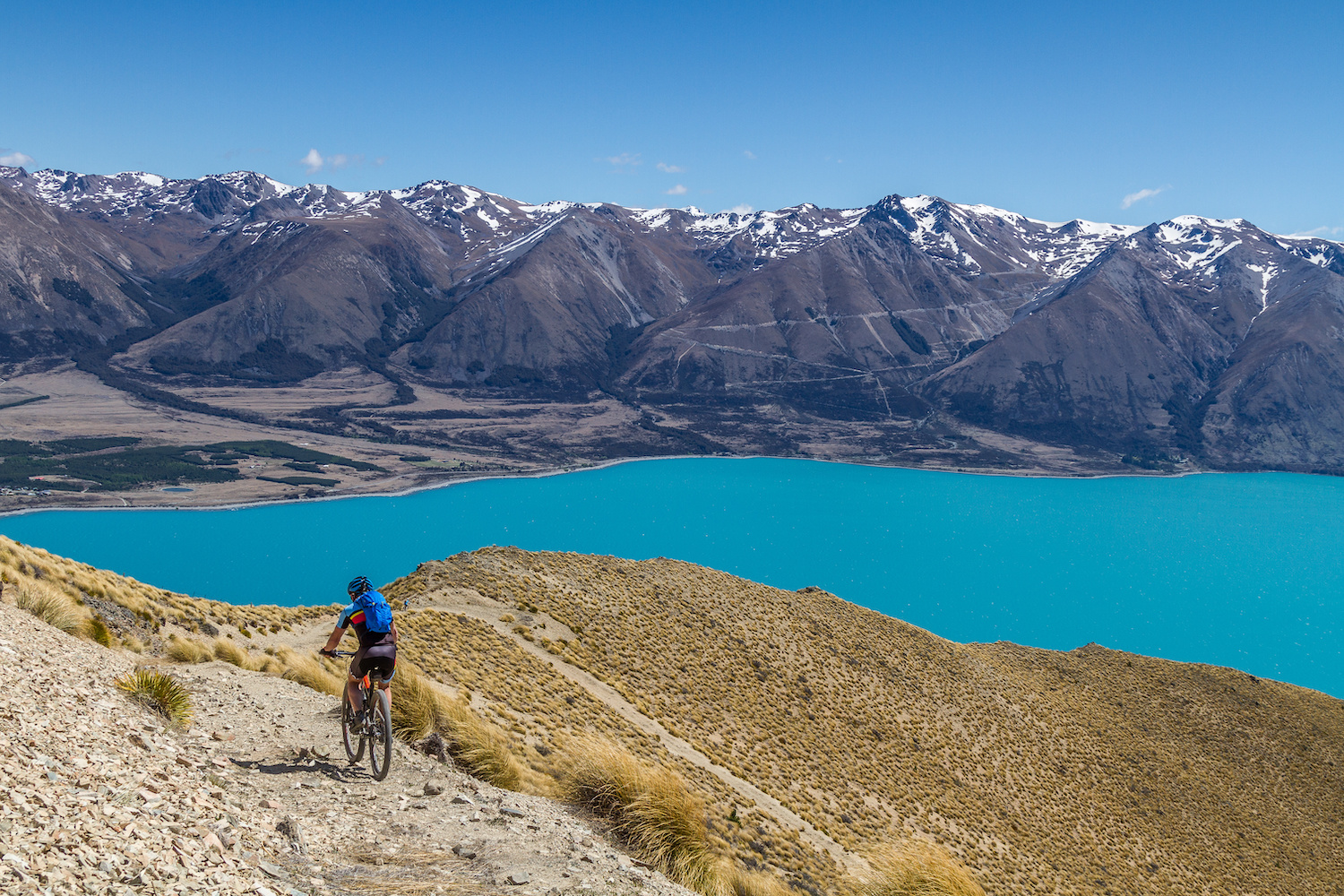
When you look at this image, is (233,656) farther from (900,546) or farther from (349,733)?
(900,546)

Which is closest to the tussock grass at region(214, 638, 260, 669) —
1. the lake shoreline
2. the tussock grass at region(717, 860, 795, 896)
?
the tussock grass at region(717, 860, 795, 896)

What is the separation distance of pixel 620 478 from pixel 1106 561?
8637 cm

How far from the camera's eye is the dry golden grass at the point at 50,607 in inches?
468

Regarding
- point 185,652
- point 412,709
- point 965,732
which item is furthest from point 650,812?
point 965,732

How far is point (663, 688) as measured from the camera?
2564cm

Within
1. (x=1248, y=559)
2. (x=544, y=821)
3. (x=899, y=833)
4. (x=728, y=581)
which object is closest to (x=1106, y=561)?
(x=1248, y=559)

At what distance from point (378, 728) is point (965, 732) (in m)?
29.4

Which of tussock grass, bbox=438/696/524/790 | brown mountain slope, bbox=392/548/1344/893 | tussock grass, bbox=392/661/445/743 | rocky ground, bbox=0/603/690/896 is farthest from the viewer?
brown mountain slope, bbox=392/548/1344/893

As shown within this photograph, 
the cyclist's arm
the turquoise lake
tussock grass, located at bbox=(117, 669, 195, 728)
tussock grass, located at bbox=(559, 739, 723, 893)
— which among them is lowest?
the turquoise lake

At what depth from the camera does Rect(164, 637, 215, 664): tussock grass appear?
42.5 feet

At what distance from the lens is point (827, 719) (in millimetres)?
28797

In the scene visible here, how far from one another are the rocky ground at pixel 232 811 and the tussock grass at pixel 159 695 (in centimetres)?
17

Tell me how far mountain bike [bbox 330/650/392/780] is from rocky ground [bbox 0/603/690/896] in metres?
0.21

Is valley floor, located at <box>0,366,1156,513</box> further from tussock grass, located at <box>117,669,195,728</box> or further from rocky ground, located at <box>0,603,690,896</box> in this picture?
→ rocky ground, located at <box>0,603,690,896</box>
